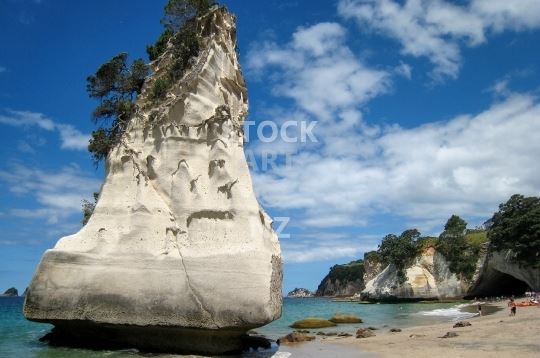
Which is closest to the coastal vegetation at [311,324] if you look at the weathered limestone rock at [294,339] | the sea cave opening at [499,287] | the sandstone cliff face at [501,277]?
the weathered limestone rock at [294,339]

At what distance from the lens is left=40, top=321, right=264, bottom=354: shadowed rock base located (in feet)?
50.0

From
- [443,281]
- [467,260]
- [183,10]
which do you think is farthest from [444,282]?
[183,10]

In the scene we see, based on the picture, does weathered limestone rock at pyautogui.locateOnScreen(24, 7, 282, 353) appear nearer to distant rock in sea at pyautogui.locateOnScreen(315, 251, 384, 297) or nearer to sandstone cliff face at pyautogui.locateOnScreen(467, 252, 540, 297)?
sandstone cliff face at pyautogui.locateOnScreen(467, 252, 540, 297)

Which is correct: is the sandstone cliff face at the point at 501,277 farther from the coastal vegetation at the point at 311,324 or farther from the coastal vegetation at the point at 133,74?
the coastal vegetation at the point at 133,74

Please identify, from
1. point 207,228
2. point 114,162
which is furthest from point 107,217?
point 207,228

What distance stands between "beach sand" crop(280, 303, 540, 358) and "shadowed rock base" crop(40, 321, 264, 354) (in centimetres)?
274

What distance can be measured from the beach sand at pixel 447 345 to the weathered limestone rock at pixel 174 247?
3.98 meters

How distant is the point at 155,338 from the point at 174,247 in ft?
9.73

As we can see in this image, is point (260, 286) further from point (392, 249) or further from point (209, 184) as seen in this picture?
point (392, 249)

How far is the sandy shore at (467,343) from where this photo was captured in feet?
49.6

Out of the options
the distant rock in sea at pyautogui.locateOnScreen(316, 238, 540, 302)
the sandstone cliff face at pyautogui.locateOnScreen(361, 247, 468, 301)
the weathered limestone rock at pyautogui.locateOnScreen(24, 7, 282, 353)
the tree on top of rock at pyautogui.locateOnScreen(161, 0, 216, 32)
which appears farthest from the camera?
the sandstone cliff face at pyautogui.locateOnScreen(361, 247, 468, 301)

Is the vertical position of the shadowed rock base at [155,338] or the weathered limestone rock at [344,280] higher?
the weathered limestone rock at [344,280]

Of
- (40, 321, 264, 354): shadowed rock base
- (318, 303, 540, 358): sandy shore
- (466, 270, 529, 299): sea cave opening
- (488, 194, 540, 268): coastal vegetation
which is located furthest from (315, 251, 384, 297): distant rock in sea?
(40, 321, 264, 354): shadowed rock base

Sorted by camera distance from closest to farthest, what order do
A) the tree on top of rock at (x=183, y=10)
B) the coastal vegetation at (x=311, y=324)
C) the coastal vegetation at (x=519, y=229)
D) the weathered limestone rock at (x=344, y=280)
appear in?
the tree on top of rock at (x=183, y=10), the coastal vegetation at (x=311, y=324), the coastal vegetation at (x=519, y=229), the weathered limestone rock at (x=344, y=280)
